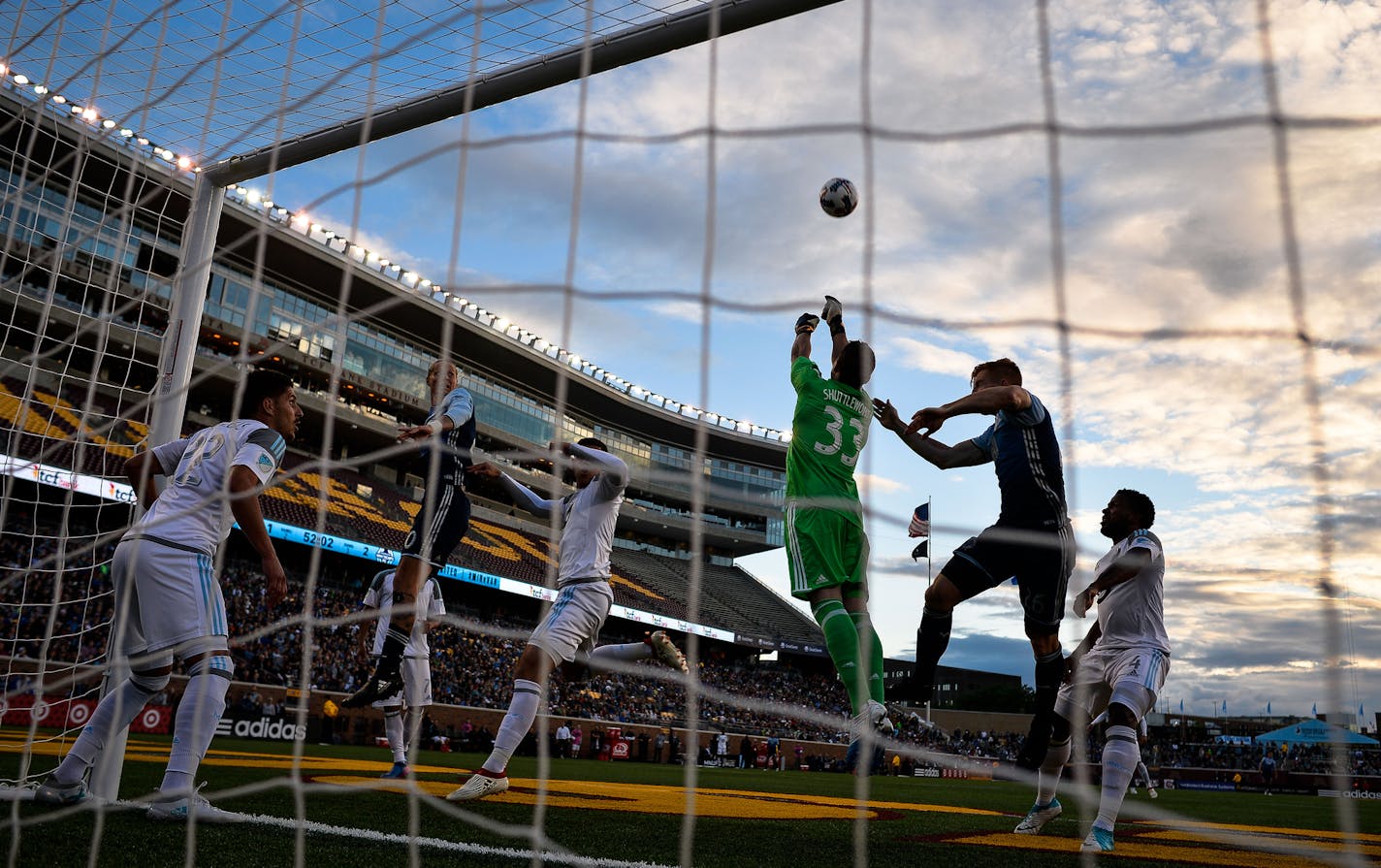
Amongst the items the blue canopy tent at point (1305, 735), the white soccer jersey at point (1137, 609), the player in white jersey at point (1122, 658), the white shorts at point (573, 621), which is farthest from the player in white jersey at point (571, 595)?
the blue canopy tent at point (1305, 735)

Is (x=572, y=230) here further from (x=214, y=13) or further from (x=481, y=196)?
(x=214, y=13)

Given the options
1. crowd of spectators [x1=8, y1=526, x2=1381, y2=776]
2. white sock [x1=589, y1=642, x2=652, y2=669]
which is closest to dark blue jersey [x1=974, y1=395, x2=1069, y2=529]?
white sock [x1=589, y1=642, x2=652, y2=669]

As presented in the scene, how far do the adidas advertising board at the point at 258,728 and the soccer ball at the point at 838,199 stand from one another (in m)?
13.7

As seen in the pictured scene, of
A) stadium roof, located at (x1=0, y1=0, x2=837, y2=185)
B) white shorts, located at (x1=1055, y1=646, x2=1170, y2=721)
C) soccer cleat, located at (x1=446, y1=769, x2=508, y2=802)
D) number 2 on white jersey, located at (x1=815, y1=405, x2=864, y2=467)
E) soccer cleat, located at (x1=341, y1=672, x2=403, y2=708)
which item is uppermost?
stadium roof, located at (x1=0, y1=0, x2=837, y2=185)

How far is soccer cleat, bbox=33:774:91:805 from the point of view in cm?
408

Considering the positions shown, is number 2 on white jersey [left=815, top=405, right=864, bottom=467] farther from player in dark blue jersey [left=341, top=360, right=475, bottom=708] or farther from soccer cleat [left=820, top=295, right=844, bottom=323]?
player in dark blue jersey [left=341, top=360, right=475, bottom=708]

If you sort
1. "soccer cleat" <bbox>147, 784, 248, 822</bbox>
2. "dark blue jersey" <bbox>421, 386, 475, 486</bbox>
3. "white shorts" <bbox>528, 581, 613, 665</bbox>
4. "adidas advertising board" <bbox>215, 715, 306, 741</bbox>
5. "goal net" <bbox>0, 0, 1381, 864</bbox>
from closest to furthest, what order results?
"goal net" <bbox>0, 0, 1381, 864</bbox>, "soccer cleat" <bbox>147, 784, 248, 822</bbox>, "white shorts" <bbox>528, 581, 613, 665</bbox>, "dark blue jersey" <bbox>421, 386, 475, 486</bbox>, "adidas advertising board" <bbox>215, 715, 306, 741</bbox>

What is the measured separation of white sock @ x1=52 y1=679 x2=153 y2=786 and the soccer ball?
3.72 meters

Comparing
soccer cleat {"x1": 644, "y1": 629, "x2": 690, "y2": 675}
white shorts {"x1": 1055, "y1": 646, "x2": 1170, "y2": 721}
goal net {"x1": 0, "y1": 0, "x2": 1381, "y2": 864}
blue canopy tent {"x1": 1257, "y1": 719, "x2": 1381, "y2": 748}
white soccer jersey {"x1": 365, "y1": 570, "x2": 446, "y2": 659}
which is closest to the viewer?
goal net {"x1": 0, "y1": 0, "x2": 1381, "y2": 864}

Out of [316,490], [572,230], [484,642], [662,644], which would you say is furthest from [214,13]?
[316,490]

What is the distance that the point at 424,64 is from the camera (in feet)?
16.2

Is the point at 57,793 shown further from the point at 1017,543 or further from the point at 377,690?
the point at 1017,543

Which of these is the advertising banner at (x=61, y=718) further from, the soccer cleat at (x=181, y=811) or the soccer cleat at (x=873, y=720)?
the soccer cleat at (x=873, y=720)

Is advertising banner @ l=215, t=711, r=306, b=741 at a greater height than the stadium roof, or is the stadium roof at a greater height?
the stadium roof
